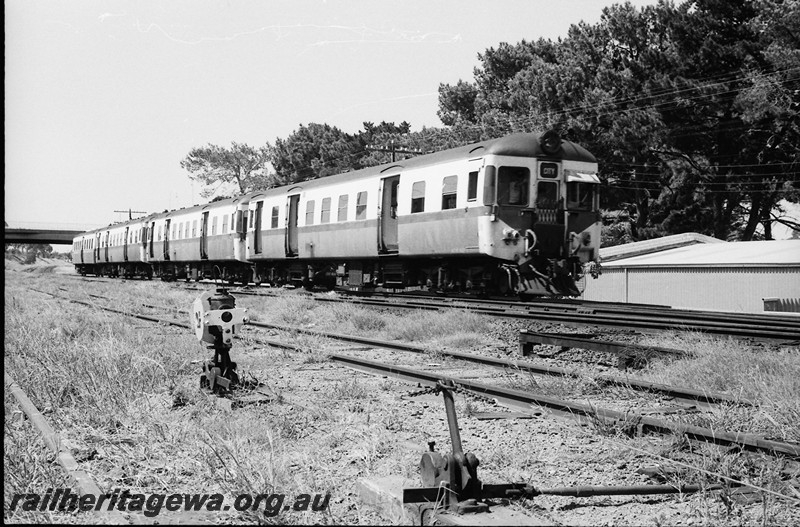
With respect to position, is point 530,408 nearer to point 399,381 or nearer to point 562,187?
point 399,381

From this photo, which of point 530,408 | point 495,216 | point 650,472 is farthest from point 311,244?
point 650,472

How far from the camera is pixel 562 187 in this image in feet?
54.4

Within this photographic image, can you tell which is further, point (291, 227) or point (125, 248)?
point (125, 248)

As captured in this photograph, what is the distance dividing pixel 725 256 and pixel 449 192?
13597mm

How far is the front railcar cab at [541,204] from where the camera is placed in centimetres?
1578

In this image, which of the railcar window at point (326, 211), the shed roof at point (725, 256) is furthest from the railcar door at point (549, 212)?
the shed roof at point (725, 256)

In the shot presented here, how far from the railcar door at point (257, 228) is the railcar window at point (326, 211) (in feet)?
16.1

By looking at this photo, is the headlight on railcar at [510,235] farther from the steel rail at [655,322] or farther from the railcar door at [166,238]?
the railcar door at [166,238]

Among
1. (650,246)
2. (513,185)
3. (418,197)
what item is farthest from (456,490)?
(650,246)

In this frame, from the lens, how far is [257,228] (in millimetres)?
26859

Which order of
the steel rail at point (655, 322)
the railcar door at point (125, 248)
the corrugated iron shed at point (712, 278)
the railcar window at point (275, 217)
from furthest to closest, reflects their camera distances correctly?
the railcar door at point (125, 248) → the railcar window at point (275, 217) → the corrugated iron shed at point (712, 278) → the steel rail at point (655, 322)

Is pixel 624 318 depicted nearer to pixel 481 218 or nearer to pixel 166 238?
pixel 481 218

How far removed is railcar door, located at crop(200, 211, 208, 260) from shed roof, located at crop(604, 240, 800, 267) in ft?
50.8

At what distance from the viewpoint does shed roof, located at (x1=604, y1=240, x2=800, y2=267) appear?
79.8 ft
